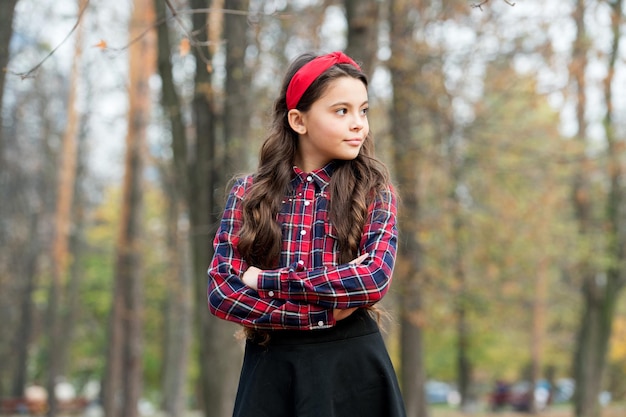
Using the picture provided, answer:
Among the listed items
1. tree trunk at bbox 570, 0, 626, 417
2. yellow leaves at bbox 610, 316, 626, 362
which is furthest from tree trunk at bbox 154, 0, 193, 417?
yellow leaves at bbox 610, 316, 626, 362

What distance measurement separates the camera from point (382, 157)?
915cm

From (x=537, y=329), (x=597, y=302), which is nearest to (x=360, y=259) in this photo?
(x=597, y=302)

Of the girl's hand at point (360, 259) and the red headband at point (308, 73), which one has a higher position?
the red headband at point (308, 73)

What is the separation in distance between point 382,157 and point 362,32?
142 centimetres

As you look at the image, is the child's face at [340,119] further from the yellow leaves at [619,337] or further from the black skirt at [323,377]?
the yellow leaves at [619,337]

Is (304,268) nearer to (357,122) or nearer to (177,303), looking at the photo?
(357,122)

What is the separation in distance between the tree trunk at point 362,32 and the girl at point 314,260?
6.06 m

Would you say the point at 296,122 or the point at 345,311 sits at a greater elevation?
the point at 296,122

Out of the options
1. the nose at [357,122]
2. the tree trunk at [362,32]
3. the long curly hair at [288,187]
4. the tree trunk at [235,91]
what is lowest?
the long curly hair at [288,187]

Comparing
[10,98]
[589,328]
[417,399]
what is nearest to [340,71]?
[417,399]

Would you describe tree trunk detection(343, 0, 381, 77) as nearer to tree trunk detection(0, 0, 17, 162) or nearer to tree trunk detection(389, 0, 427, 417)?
tree trunk detection(389, 0, 427, 417)

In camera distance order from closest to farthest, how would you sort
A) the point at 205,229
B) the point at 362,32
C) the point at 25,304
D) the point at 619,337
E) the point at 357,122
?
the point at 357,122 → the point at 205,229 → the point at 362,32 → the point at 25,304 → the point at 619,337

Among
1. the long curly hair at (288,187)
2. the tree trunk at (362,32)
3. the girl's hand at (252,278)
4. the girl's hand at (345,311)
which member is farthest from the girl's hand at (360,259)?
the tree trunk at (362,32)

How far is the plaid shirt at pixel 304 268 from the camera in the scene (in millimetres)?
2764
